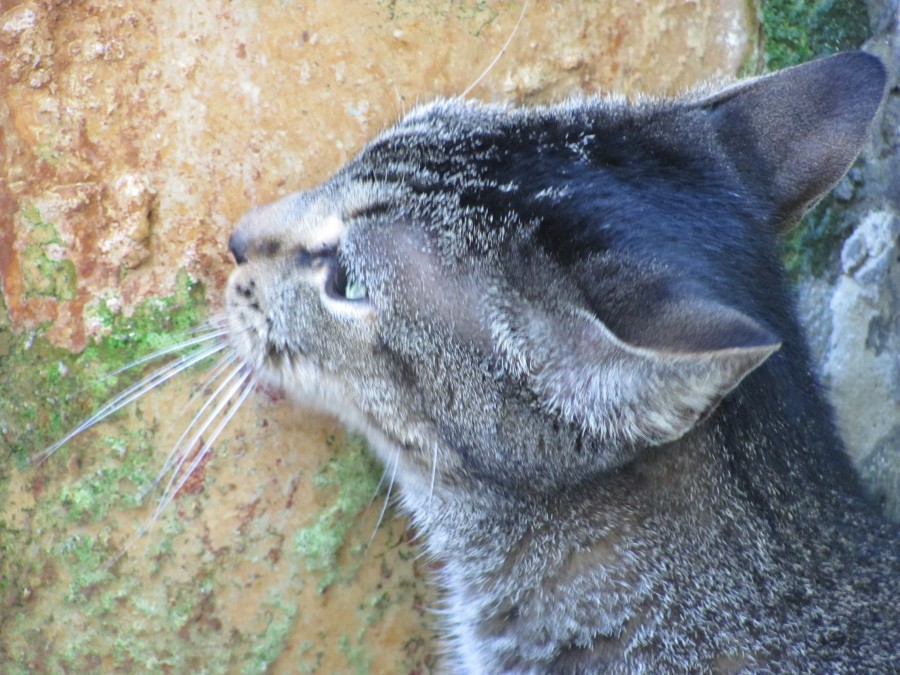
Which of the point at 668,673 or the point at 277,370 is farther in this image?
the point at 277,370

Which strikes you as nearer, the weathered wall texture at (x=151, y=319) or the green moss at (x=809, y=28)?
the weathered wall texture at (x=151, y=319)

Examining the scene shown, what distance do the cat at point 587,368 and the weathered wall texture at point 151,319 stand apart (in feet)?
0.60

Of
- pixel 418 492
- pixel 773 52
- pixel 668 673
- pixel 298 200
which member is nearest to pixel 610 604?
pixel 668 673

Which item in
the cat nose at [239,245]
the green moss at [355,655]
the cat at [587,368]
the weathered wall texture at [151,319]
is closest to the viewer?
the cat at [587,368]

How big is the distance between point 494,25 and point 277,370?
41.8 inches

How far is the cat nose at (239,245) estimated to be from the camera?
2.35 metres

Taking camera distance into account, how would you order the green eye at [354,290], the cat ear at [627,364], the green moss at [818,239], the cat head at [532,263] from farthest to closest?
the green moss at [818,239] < the green eye at [354,290] < the cat head at [532,263] < the cat ear at [627,364]

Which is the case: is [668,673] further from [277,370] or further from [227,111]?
[227,111]

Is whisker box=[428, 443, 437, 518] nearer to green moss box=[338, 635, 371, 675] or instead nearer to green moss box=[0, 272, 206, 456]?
green moss box=[338, 635, 371, 675]

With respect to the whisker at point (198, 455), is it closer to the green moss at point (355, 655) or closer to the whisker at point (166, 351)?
the whisker at point (166, 351)

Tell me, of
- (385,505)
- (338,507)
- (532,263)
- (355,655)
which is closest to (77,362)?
(338,507)

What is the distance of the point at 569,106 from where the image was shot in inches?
96.2

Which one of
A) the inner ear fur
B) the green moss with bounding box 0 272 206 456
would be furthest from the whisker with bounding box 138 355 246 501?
the inner ear fur

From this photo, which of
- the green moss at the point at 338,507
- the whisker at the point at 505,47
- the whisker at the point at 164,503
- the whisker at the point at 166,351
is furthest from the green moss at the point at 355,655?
the whisker at the point at 505,47
